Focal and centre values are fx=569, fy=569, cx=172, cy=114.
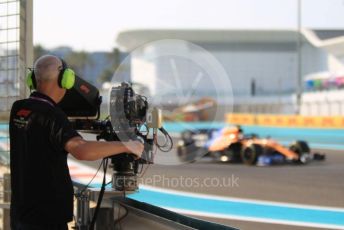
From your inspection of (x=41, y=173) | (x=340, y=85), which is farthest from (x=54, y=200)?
(x=340, y=85)

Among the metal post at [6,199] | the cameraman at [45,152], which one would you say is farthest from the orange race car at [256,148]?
the cameraman at [45,152]

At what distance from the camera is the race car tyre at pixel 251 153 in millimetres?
13297

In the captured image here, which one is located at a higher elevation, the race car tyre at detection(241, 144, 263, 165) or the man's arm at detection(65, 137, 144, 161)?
the man's arm at detection(65, 137, 144, 161)

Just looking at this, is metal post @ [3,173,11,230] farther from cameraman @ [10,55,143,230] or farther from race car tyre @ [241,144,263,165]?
race car tyre @ [241,144,263,165]

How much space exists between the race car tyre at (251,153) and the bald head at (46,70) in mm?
10713

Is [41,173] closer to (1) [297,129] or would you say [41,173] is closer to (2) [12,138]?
(2) [12,138]

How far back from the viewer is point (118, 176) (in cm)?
362

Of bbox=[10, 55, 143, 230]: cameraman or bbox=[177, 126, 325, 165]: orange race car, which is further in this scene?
bbox=[177, 126, 325, 165]: orange race car

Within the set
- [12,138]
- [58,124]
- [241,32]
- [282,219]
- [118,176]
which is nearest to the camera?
[58,124]

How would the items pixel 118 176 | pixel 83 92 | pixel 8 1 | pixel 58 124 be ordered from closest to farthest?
1. pixel 58 124
2. pixel 83 92
3. pixel 118 176
4. pixel 8 1

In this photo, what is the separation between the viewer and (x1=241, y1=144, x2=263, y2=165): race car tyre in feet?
43.6

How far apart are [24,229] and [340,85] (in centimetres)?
4872

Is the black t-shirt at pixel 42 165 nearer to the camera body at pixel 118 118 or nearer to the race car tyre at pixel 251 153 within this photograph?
the camera body at pixel 118 118

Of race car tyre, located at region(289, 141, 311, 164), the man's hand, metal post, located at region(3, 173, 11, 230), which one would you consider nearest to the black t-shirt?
the man's hand
